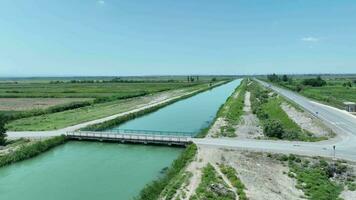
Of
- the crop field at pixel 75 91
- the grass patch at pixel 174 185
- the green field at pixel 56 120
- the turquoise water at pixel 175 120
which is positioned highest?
the grass patch at pixel 174 185

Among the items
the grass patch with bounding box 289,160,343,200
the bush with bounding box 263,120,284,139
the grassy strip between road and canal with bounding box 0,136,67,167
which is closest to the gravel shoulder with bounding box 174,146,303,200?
the grass patch with bounding box 289,160,343,200

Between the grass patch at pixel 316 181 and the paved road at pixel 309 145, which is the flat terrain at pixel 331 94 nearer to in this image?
the paved road at pixel 309 145

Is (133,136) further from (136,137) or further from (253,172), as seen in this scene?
(253,172)

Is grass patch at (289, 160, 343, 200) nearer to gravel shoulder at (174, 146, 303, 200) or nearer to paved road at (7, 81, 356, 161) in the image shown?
gravel shoulder at (174, 146, 303, 200)

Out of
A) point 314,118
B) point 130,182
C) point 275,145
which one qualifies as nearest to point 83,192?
point 130,182

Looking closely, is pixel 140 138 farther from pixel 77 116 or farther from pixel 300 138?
pixel 77 116

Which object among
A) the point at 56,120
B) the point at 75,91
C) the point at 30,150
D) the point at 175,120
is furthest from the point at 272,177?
the point at 75,91

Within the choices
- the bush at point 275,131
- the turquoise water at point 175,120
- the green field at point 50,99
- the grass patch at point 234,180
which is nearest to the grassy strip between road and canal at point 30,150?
the turquoise water at point 175,120
